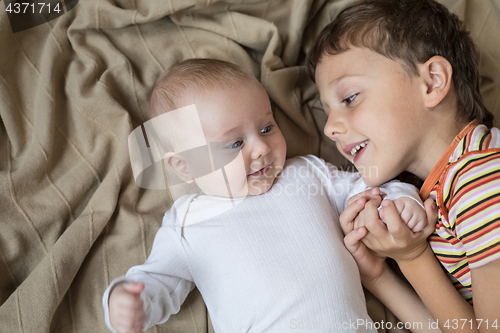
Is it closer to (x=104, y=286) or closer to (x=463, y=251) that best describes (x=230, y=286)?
(x=104, y=286)

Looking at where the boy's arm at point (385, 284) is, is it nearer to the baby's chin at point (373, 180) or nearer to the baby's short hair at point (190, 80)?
the baby's chin at point (373, 180)

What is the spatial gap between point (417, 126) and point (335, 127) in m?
0.19

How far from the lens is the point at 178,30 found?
1.13 metres

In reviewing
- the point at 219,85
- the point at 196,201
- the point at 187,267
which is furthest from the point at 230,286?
the point at 219,85

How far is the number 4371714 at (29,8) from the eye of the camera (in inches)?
40.0

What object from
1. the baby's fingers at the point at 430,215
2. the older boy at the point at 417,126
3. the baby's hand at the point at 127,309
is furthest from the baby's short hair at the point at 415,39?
the baby's hand at the point at 127,309

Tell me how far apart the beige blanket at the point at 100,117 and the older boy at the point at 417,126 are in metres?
0.19

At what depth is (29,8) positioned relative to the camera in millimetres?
1043

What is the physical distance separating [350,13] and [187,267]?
0.79m

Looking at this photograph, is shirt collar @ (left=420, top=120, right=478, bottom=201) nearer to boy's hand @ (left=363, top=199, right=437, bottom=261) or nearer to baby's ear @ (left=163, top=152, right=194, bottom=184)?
boy's hand @ (left=363, top=199, right=437, bottom=261)

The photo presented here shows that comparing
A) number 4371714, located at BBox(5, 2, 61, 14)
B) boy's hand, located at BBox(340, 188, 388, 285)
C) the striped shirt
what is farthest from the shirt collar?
number 4371714, located at BBox(5, 2, 61, 14)

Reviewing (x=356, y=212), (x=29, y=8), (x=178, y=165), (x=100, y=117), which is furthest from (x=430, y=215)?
(x=29, y=8)

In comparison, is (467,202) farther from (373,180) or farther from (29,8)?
(29,8)

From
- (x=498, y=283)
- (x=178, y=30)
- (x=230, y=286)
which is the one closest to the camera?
(x=498, y=283)
